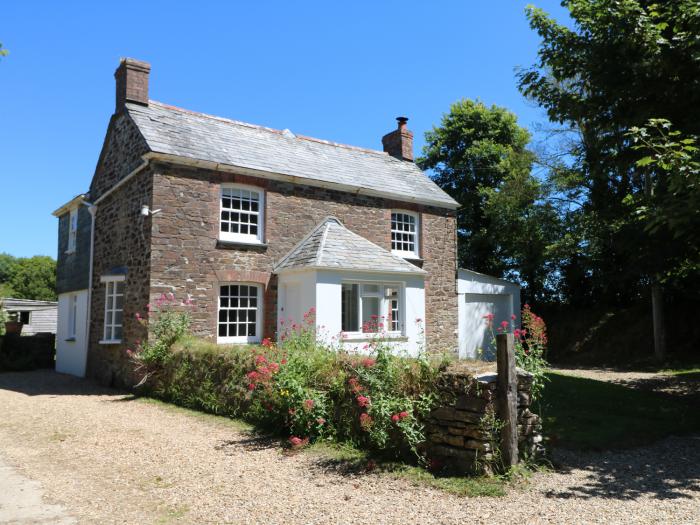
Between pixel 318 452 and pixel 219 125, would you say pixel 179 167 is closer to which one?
pixel 219 125

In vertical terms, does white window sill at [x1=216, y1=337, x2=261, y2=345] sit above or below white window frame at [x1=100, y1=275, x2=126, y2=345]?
below

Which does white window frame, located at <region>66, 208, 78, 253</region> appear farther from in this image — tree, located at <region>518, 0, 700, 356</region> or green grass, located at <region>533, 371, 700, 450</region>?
green grass, located at <region>533, 371, 700, 450</region>

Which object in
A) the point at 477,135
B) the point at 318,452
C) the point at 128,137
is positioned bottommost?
the point at 318,452

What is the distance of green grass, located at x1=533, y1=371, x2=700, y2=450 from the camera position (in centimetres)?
848

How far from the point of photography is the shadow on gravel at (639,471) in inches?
235

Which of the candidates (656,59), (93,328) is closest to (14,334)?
(93,328)

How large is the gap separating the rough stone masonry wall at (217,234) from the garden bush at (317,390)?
282 centimetres

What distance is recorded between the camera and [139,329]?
1384 centimetres

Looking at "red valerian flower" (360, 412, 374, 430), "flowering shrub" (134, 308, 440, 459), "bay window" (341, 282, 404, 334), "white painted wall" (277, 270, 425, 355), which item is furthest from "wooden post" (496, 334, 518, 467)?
"bay window" (341, 282, 404, 334)

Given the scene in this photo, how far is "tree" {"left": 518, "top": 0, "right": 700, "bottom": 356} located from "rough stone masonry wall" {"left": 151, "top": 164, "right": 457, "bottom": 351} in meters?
6.24

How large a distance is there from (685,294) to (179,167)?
18924 mm

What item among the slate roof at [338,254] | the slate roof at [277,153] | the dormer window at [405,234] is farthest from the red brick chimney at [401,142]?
the slate roof at [338,254]

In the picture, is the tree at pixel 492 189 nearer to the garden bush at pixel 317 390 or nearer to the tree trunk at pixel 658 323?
the tree trunk at pixel 658 323

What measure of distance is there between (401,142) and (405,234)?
525 cm
